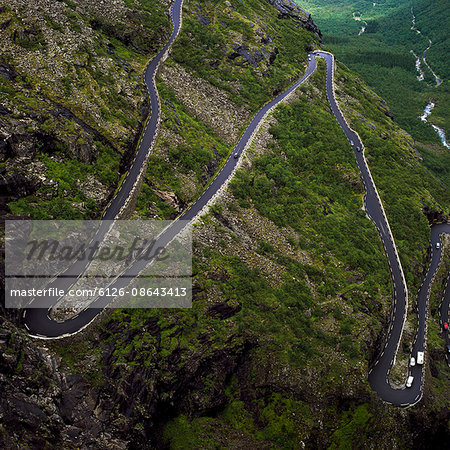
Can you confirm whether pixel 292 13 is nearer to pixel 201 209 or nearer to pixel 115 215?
pixel 201 209

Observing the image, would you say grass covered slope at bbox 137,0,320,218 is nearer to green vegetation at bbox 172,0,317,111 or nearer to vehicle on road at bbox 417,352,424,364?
green vegetation at bbox 172,0,317,111

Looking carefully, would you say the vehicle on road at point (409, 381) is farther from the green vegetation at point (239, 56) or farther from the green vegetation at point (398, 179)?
the green vegetation at point (239, 56)

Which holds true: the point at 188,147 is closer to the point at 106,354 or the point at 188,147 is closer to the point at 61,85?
the point at 61,85

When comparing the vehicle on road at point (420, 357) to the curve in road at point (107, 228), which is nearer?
the curve in road at point (107, 228)

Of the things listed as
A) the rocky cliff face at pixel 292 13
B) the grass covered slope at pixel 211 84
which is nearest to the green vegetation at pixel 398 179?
the grass covered slope at pixel 211 84

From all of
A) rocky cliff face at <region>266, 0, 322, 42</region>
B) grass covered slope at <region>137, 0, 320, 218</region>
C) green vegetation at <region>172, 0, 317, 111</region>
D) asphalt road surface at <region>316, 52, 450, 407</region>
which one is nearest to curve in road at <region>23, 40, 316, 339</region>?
grass covered slope at <region>137, 0, 320, 218</region>

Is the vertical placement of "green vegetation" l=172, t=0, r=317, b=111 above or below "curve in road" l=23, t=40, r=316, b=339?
above
